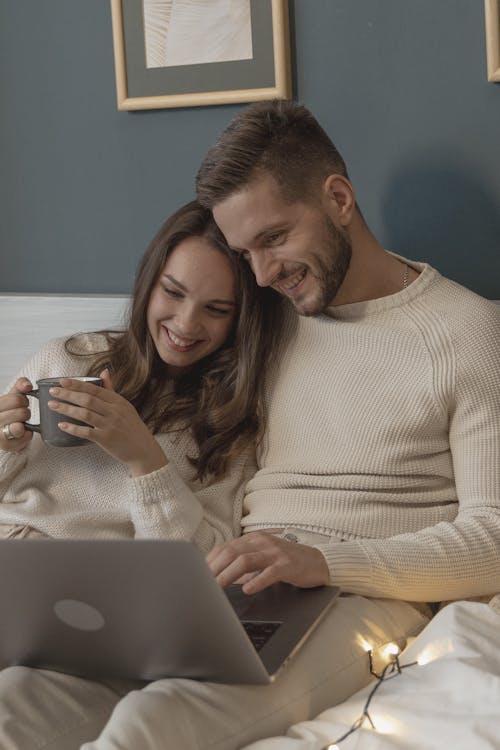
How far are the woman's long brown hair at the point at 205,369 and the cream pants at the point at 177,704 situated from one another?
0.48m

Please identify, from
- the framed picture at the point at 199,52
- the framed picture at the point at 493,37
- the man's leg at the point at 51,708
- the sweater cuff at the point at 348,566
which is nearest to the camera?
the man's leg at the point at 51,708

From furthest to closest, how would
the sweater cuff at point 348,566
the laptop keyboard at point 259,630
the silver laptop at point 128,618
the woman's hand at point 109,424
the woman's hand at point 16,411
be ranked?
1. the woman's hand at point 16,411
2. the woman's hand at point 109,424
3. the sweater cuff at point 348,566
4. the laptop keyboard at point 259,630
5. the silver laptop at point 128,618

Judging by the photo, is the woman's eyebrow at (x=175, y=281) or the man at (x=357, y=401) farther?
the woman's eyebrow at (x=175, y=281)

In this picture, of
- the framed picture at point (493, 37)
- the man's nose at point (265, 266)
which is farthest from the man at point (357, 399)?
the framed picture at point (493, 37)

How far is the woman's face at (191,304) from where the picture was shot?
6.06ft

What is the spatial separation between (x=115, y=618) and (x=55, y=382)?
0.53m

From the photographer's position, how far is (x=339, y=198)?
5.86 ft

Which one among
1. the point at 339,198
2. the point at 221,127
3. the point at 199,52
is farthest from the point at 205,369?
the point at 199,52

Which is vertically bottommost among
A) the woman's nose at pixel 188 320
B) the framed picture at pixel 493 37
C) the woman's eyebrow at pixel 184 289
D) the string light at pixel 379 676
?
the string light at pixel 379 676

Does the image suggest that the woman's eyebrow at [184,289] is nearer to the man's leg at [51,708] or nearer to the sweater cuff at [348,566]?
the sweater cuff at [348,566]

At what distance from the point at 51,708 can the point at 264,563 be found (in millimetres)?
334

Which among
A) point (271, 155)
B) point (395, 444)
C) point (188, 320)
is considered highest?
point (271, 155)

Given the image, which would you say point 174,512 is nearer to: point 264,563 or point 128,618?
point 264,563

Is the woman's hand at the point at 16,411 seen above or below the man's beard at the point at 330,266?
below
